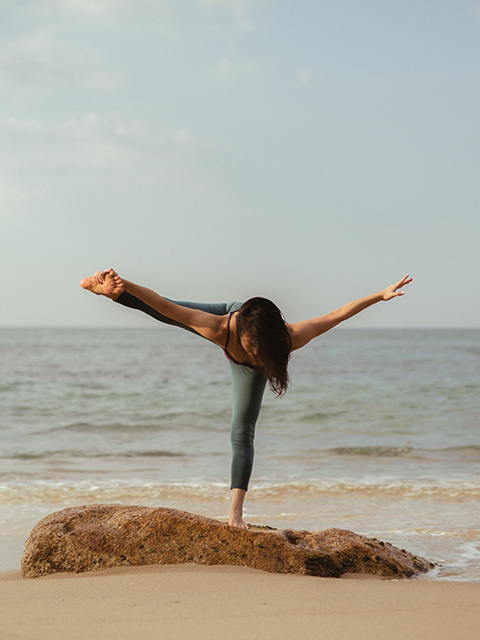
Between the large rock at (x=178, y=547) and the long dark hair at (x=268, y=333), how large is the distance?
0.99 meters

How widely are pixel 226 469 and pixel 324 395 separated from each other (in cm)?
1052

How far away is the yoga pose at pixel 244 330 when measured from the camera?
158 inches

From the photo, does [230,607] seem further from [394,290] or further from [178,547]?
[394,290]

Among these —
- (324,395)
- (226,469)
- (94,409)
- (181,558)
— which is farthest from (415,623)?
(324,395)

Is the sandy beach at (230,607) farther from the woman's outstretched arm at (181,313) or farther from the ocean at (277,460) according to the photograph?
the woman's outstretched arm at (181,313)

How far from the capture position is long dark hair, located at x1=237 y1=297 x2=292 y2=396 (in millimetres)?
4000

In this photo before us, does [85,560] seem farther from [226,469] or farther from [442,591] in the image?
[226,469]

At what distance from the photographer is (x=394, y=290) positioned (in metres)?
4.50

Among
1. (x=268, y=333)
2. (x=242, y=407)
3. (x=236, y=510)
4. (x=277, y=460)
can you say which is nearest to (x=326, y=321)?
(x=268, y=333)

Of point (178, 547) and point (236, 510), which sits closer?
point (178, 547)

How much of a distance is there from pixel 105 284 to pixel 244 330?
91 centimetres

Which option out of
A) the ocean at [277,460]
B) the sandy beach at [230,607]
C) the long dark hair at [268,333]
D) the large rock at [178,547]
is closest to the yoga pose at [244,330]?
the long dark hair at [268,333]

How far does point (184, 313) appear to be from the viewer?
4133 mm

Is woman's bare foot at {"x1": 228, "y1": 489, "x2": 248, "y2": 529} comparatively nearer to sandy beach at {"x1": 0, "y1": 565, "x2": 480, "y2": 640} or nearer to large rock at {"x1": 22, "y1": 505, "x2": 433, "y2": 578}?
large rock at {"x1": 22, "y1": 505, "x2": 433, "y2": 578}
